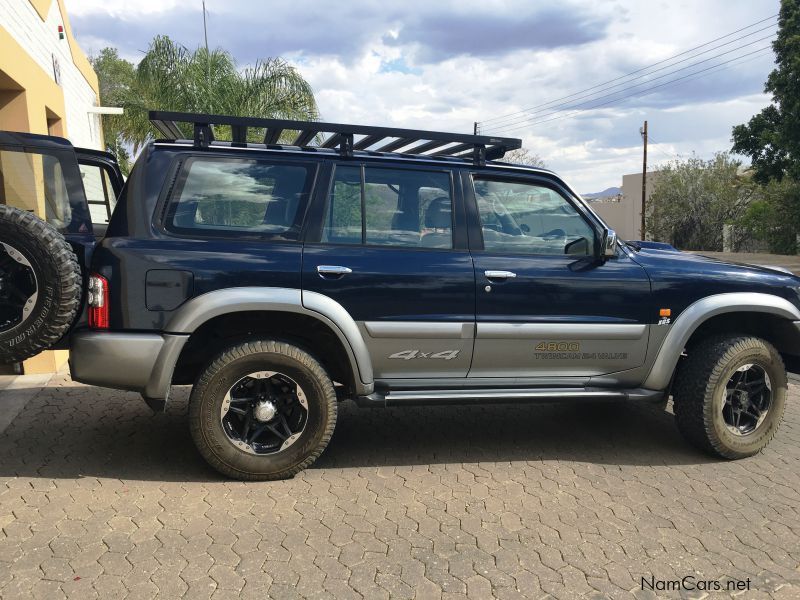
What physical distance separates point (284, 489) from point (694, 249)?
42299mm

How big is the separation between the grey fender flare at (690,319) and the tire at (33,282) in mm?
3692

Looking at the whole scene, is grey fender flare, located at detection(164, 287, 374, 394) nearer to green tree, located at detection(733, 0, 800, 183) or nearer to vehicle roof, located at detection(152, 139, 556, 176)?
vehicle roof, located at detection(152, 139, 556, 176)

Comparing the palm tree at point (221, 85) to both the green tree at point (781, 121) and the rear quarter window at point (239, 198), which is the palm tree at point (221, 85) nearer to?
the rear quarter window at point (239, 198)

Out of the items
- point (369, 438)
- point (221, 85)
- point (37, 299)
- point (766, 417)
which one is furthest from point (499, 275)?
point (221, 85)

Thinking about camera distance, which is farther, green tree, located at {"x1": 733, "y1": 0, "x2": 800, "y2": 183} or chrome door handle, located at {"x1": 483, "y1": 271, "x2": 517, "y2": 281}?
green tree, located at {"x1": 733, "y1": 0, "x2": 800, "y2": 183}

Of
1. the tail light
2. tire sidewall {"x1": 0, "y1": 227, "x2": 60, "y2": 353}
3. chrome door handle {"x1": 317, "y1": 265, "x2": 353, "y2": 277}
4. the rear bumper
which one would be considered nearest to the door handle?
chrome door handle {"x1": 317, "y1": 265, "x2": 353, "y2": 277}

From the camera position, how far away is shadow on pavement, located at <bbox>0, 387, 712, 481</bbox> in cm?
443

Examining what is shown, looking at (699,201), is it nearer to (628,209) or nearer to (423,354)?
(628,209)

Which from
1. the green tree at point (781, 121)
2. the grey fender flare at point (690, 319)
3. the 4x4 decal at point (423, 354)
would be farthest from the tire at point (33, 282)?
the green tree at point (781, 121)

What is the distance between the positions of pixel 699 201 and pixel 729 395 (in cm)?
4030

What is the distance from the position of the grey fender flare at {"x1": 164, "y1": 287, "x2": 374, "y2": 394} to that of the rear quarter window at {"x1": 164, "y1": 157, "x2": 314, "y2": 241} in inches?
15.1

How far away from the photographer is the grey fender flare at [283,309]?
383cm

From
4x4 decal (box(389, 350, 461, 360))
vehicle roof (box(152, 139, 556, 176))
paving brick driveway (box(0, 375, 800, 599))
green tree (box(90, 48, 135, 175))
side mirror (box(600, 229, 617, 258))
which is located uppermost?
green tree (box(90, 48, 135, 175))

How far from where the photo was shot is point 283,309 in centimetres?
392
